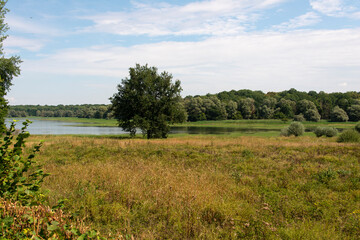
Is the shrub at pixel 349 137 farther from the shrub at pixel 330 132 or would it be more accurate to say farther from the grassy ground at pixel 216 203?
the grassy ground at pixel 216 203

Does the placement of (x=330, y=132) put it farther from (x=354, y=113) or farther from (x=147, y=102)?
(x=354, y=113)

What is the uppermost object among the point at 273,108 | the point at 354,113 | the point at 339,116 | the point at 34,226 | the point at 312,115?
the point at 273,108

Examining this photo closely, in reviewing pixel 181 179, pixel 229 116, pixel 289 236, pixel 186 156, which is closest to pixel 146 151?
pixel 186 156

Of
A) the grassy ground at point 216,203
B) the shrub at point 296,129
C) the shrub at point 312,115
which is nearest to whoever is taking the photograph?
the grassy ground at point 216,203

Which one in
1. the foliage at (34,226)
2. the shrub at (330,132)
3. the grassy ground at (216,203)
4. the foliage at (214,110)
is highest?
the foliage at (214,110)

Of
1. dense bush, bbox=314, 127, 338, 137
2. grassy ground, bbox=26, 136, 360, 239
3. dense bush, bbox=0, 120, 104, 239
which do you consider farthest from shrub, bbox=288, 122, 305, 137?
dense bush, bbox=0, 120, 104, 239

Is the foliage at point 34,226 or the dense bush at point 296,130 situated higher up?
the foliage at point 34,226

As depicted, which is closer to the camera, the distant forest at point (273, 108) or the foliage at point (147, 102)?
the foliage at point (147, 102)

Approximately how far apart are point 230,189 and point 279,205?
1.46m

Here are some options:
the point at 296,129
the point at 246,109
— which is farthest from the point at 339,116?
the point at 296,129

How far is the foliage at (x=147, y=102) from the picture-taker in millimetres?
32750

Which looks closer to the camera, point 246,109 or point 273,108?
point 273,108

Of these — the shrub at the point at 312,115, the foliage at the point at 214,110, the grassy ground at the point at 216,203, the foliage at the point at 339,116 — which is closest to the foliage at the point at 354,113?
the foliage at the point at 339,116

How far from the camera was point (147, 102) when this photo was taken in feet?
107
